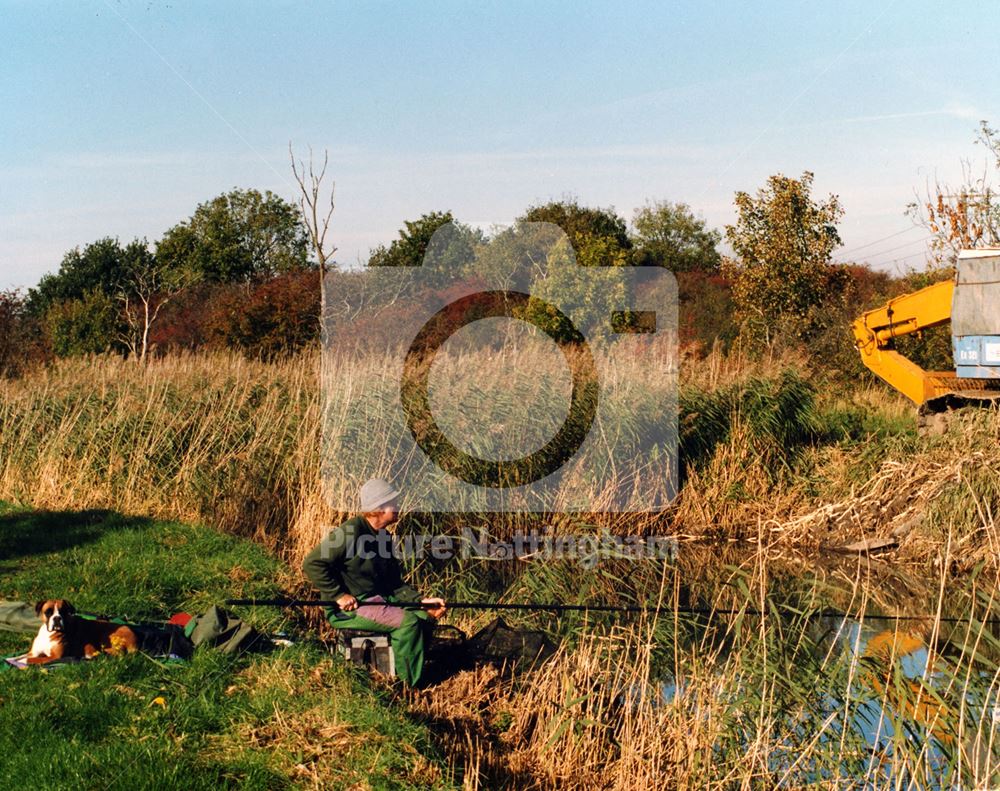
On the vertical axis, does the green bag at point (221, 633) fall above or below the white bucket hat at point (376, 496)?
below

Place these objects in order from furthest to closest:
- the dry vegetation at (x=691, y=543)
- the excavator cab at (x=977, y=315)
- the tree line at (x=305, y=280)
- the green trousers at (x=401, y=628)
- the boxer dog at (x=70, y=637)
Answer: the tree line at (x=305, y=280) < the excavator cab at (x=977, y=315) < the green trousers at (x=401, y=628) < the boxer dog at (x=70, y=637) < the dry vegetation at (x=691, y=543)

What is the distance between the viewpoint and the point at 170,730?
4.65 meters

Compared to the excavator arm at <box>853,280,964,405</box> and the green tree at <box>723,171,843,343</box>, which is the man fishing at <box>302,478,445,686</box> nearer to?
the excavator arm at <box>853,280,964,405</box>

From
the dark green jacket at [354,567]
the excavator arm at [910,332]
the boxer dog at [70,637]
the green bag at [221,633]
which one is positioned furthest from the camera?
the excavator arm at [910,332]

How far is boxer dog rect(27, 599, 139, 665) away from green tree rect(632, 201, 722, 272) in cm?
3274

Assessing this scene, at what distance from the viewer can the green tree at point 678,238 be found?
124ft

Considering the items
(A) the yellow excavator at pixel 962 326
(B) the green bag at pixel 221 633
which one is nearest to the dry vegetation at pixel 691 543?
(A) the yellow excavator at pixel 962 326

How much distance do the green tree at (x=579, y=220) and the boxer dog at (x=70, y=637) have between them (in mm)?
23314

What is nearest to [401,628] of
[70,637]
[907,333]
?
[70,637]

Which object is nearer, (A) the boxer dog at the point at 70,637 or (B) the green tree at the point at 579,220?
(A) the boxer dog at the point at 70,637

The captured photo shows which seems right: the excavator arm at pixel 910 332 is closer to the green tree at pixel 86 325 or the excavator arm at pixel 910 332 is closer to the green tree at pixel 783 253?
the green tree at pixel 783 253

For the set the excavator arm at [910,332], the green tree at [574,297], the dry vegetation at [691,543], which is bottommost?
the dry vegetation at [691,543]

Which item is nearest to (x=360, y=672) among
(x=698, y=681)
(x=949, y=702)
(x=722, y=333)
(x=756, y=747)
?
(x=698, y=681)

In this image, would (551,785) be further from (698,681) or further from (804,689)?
(804,689)
